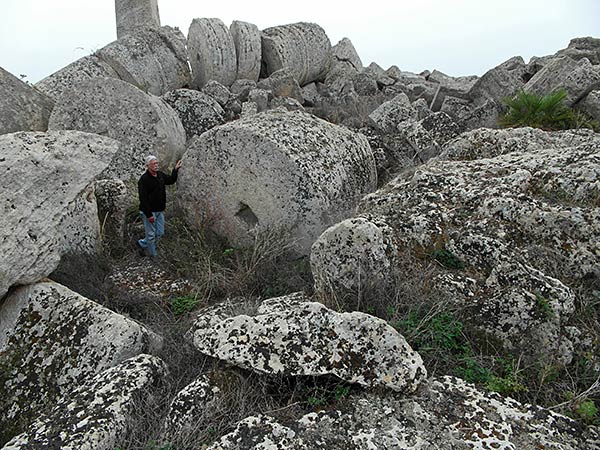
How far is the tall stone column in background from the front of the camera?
1441 centimetres

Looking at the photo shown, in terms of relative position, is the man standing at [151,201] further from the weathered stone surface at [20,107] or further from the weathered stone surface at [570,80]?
the weathered stone surface at [570,80]

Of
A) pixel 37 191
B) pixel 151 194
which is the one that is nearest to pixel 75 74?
pixel 151 194

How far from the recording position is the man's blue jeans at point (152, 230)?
214 inches

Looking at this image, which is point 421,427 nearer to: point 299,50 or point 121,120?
point 121,120

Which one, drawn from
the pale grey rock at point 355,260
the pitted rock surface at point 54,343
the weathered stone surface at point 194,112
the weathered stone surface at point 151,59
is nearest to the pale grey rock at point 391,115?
the weathered stone surface at point 194,112

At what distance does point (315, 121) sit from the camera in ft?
18.6

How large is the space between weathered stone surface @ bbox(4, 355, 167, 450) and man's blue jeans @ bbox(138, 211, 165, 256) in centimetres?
232

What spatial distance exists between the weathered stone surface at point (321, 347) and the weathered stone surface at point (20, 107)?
527 centimetres

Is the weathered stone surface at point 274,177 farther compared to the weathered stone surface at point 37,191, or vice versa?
the weathered stone surface at point 274,177

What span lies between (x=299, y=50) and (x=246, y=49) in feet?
5.05

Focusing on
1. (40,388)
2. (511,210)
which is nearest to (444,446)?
(511,210)

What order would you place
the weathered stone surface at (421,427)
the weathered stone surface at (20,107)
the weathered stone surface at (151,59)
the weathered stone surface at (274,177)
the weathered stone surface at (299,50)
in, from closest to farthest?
the weathered stone surface at (421,427)
the weathered stone surface at (274,177)
the weathered stone surface at (20,107)
the weathered stone surface at (151,59)
the weathered stone surface at (299,50)

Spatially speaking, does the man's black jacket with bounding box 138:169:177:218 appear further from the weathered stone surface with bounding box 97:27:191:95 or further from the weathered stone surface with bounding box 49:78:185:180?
the weathered stone surface with bounding box 97:27:191:95

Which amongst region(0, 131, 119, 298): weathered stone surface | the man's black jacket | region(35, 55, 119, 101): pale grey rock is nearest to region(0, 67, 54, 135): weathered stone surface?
region(35, 55, 119, 101): pale grey rock
